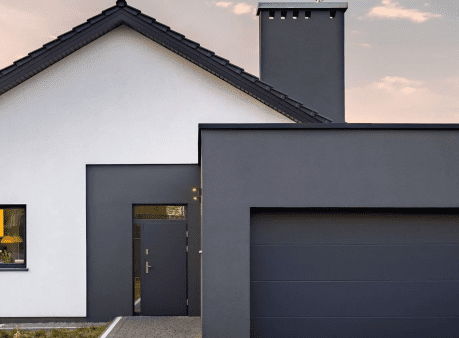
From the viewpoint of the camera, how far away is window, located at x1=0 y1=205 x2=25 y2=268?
8.05 m

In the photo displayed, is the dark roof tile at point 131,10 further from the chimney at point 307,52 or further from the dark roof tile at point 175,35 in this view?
the chimney at point 307,52

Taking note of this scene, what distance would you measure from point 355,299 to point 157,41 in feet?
20.9

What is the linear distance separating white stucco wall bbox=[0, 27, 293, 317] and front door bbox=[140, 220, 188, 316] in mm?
1324

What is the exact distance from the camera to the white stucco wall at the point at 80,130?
25.7 ft

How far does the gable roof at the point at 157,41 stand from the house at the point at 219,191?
0.04 metres

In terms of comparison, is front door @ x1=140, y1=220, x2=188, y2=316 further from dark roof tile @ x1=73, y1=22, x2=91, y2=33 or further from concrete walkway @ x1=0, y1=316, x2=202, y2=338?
dark roof tile @ x1=73, y1=22, x2=91, y2=33

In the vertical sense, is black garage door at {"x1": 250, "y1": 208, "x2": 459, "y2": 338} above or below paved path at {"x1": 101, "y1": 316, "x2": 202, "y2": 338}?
above

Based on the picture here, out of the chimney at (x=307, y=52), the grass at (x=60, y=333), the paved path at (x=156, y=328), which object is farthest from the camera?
the chimney at (x=307, y=52)

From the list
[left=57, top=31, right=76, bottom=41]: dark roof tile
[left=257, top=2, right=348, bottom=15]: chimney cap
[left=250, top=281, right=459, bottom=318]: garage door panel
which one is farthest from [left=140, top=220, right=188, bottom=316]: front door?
[left=257, top=2, right=348, bottom=15]: chimney cap

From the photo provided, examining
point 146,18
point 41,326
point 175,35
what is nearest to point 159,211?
point 41,326

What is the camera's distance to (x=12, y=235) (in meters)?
8.09

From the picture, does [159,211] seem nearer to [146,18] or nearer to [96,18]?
[146,18]

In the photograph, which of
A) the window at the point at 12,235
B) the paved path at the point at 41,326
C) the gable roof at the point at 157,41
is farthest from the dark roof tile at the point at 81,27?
the paved path at the point at 41,326

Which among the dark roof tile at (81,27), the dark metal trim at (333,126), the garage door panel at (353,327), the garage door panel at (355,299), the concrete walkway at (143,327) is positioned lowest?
the concrete walkway at (143,327)
